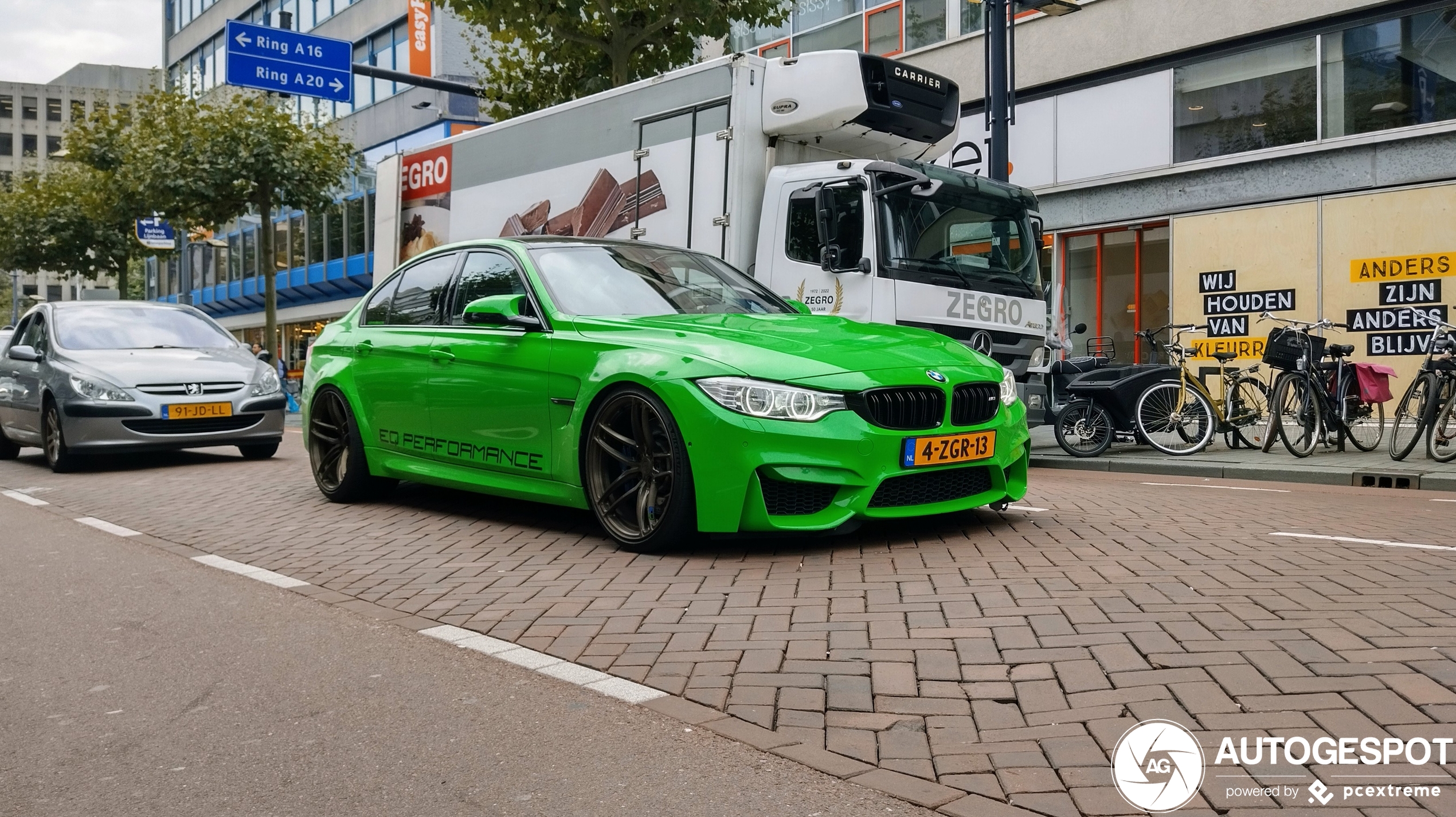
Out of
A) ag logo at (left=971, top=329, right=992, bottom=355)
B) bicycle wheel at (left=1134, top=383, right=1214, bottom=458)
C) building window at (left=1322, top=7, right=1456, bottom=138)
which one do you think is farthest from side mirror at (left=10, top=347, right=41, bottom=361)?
building window at (left=1322, top=7, right=1456, bottom=138)

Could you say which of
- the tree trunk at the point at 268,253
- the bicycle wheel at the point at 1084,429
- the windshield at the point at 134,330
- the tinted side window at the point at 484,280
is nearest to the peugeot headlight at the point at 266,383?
the windshield at the point at 134,330

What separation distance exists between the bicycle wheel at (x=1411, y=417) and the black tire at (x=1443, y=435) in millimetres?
72

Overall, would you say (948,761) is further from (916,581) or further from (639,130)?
(639,130)

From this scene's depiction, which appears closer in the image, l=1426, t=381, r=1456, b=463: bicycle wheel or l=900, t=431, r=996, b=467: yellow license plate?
l=900, t=431, r=996, b=467: yellow license plate

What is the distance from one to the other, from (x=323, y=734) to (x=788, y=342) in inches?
115

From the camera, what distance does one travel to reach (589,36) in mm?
17094

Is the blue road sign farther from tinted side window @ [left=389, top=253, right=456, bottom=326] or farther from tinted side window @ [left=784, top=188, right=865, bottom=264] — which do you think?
tinted side window @ [left=389, top=253, right=456, bottom=326]

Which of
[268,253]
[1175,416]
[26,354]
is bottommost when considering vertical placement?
[1175,416]

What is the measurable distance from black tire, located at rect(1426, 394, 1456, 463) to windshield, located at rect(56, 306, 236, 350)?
1035 cm

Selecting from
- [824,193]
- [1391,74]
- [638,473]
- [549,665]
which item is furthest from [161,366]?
[1391,74]

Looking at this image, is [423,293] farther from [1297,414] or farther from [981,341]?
[1297,414]

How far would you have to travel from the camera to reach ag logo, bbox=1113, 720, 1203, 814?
9.11 feet

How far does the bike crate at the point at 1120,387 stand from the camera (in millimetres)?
11680

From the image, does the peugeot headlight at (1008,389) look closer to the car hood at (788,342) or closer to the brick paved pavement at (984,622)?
the car hood at (788,342)
